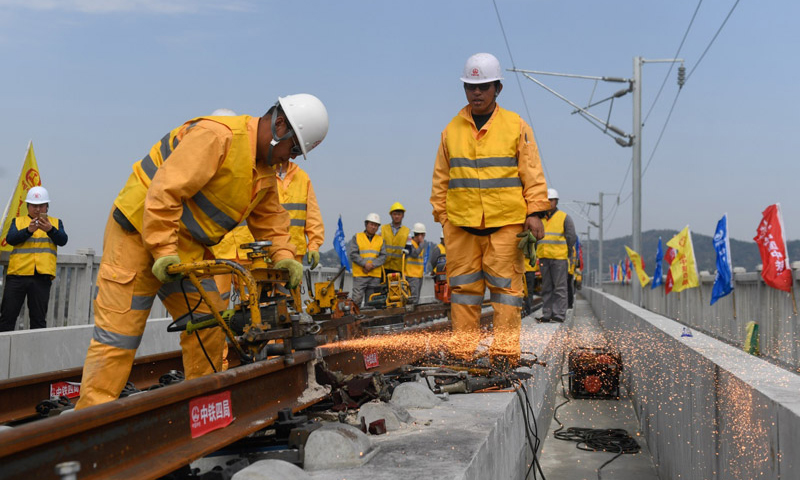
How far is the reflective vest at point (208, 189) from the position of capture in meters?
4.14

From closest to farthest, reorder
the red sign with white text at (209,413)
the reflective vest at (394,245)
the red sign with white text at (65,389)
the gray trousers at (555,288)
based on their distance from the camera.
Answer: the red sign with white text at (209,413) < the red sign with white text at (65,389) < the gray trousers at (555,288) < the reflective vest at (394,245)

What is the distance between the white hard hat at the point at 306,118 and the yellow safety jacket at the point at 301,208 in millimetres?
4090

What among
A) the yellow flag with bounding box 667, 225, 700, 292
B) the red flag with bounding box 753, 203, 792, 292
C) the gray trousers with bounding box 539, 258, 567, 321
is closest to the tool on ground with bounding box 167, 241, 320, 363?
the red flag with bounding box 753, 203, 792, 292

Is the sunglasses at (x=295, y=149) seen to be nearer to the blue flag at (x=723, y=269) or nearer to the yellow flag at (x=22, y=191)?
the yellow flag at (x=22, y=191)

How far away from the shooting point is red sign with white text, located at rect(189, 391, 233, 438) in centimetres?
333

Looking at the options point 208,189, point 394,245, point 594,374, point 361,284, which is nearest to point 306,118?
point 208,189

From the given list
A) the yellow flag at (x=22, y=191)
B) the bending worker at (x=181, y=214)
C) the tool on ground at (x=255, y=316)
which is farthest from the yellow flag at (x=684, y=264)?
the bending worker at (x=181, y=214)

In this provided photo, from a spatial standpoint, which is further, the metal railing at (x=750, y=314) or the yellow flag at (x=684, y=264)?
the yellow flag at (x=684, y=264)

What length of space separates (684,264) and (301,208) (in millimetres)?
14164

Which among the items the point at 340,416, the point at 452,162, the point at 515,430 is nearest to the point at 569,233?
the point at 452,162

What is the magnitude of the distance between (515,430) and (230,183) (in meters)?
2.34

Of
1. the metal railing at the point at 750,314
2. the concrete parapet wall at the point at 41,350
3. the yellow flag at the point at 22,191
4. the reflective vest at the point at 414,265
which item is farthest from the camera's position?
the reflective vest at the point at 414,265

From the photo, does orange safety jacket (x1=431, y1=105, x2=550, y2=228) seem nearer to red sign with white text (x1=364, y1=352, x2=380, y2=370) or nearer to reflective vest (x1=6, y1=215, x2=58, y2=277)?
red sign with white text (x1=364, y1=352, x2=380, y2=370)

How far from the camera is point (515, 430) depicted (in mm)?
5004
